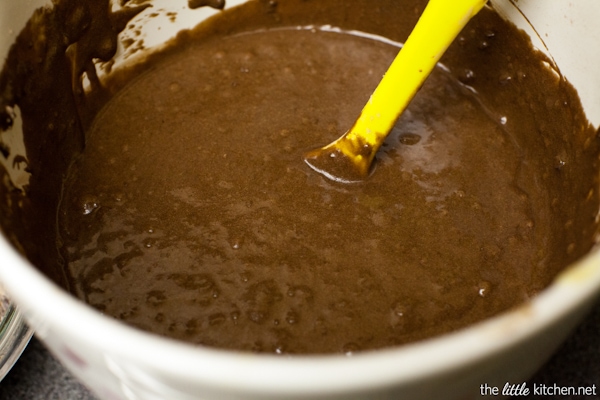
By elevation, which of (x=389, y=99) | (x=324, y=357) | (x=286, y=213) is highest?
(x=324, y=357)

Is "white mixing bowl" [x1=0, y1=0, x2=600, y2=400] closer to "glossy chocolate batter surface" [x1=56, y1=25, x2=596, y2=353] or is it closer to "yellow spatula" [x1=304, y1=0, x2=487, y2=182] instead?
"glossy chocolate batter surface" [x1=56, y1=25, x2=596, y2=353]

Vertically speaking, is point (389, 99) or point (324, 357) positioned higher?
point (324, 357)

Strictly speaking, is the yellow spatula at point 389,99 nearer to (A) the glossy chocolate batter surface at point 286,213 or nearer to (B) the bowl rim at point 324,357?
(A) the glossy chocolate batter surface at point 286,213

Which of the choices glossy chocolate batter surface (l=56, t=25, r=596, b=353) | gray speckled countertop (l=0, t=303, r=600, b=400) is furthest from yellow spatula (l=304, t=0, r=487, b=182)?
gray speckled countertop (l=0, t=303, r=600, b=400)

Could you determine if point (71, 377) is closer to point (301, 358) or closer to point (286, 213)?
point (286, 213)

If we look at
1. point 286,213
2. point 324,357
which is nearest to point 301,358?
point 324,357

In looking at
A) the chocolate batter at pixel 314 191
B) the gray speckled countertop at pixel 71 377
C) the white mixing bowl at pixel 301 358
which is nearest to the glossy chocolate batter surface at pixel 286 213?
the chocolate batter at pixel 314 191
